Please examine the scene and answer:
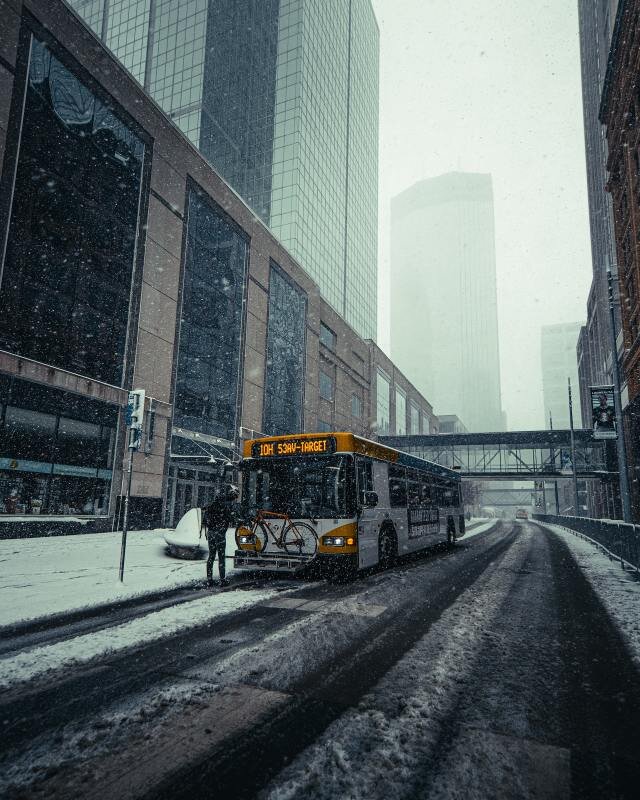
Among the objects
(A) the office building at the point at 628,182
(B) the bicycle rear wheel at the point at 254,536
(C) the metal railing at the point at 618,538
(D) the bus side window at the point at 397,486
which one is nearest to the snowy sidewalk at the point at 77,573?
(B) the bicycle rear wheel at the point at 254,536

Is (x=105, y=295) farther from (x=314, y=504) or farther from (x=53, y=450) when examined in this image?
(x=314, y=504)

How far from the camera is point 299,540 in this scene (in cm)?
893

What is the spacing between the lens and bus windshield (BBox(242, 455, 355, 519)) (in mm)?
9047

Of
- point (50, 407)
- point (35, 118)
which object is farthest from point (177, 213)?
point (50, 407)

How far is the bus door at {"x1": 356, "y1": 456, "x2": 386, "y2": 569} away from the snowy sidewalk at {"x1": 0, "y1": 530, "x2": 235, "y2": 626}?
10.5 feet

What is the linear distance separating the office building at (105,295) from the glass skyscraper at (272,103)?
39.4 metres

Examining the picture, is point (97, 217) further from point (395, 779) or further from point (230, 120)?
point (230, 120)

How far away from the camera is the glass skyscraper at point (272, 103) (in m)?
Result: 68.4

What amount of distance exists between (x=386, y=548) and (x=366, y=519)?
1.75m

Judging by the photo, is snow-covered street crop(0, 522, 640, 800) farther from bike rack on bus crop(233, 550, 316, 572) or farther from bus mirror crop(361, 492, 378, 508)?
bus mirror crop(361, 492, 378, 508)

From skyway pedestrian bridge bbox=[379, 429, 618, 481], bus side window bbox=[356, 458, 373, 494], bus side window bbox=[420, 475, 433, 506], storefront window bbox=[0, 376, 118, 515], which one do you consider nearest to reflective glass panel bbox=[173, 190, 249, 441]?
storefront window bbox=[0, 376, 118, 515]

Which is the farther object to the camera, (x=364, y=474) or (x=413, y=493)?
(x=413, y=493)

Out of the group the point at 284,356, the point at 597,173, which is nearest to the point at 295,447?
the point at 284,356

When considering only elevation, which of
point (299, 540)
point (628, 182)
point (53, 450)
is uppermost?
point (628, 182)
